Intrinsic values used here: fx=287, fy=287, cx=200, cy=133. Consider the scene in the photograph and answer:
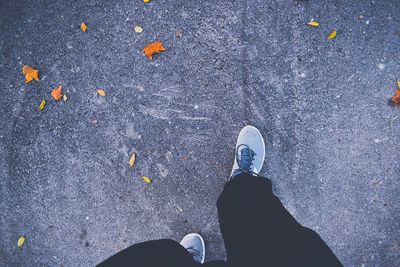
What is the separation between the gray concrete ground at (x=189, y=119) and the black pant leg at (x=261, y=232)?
0.80ft

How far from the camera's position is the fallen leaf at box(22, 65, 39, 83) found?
2537mm

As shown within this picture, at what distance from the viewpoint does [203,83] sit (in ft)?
8.09

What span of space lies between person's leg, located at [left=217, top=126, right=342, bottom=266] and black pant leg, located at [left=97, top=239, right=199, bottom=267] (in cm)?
36

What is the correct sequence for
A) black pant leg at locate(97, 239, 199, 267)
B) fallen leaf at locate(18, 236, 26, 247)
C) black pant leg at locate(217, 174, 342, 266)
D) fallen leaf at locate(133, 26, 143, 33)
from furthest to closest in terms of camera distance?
1. fallen leaf at locate(18, 236, 26, 247)
2. fallen leaf at locate(133, 26, 143, 33)
3. black pant leg at locate(97, 239, 199, 267)
4. black pant leg at locate(217, 174, 342, 266)

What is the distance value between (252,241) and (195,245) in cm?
63

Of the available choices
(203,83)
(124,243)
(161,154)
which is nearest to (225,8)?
(203,83)

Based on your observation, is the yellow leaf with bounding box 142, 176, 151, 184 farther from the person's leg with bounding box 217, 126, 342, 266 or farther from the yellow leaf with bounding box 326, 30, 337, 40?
the yellow leaf with bounding box 326, 30, 337, 40

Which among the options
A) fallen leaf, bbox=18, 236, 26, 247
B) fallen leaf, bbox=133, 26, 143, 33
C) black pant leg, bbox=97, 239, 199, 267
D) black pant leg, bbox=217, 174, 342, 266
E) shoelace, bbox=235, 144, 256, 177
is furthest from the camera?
fallen leaf, bbox=18, 236, 26, 247

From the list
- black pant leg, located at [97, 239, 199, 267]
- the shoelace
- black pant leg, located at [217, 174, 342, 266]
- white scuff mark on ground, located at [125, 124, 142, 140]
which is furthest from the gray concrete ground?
black pant leg, located at [97, 239, 199, 267]

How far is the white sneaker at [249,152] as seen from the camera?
238cm

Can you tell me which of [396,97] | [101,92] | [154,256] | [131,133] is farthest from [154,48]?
[396,97]

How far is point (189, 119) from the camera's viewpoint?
249cm

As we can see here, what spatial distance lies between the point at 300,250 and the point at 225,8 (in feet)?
6.40

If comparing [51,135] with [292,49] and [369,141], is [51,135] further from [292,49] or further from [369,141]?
[369,141]
